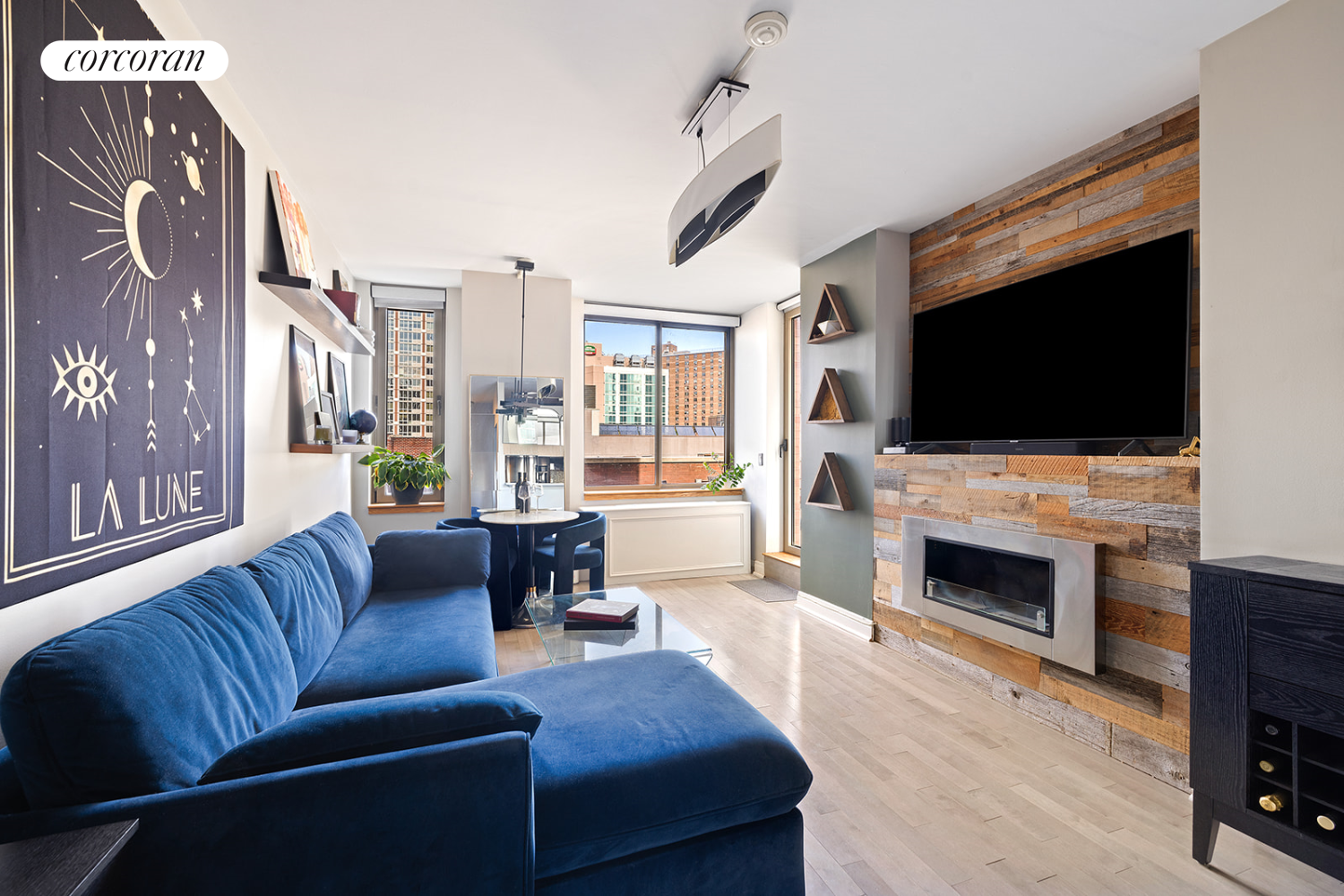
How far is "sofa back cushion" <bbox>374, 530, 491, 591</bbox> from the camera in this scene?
2910 millimetres

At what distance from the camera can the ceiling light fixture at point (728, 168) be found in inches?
69.6

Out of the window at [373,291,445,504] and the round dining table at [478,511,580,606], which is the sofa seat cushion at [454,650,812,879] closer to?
the round dining table at [478,511,580,606]

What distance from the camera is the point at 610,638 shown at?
228cm

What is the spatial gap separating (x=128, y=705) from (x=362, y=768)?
399mm

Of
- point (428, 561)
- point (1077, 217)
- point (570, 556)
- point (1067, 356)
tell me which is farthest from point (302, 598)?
point (1077, 217)

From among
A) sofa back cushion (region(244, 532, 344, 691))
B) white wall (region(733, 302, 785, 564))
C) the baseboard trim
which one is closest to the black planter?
sofa back cushion (region(244, 532, 344, 691))

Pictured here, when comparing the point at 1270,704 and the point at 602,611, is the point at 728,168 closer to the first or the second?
the point at 602,611

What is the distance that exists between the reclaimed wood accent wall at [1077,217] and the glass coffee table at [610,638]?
6.79 ft

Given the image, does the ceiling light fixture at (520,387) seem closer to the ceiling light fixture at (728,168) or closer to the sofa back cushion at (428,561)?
the sofa back cushion at (428,561)

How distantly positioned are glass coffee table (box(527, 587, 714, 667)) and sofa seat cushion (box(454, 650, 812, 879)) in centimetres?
45

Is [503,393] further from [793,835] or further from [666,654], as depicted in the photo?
[793,835]

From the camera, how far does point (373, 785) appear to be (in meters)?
0.96

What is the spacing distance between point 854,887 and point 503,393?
156 inches

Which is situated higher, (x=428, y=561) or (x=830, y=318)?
(x=830, y=318)
